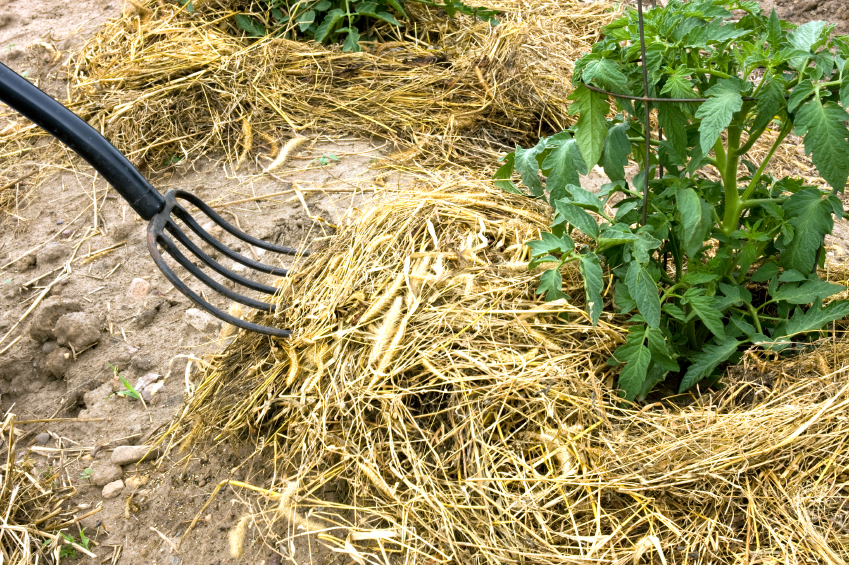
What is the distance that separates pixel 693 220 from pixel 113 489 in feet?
5.72

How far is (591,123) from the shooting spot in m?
1.68

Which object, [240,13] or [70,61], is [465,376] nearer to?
[240,13]

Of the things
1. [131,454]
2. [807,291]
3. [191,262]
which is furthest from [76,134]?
[807,291]

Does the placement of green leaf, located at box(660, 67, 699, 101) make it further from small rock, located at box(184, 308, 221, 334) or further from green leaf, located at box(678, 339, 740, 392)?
small rock, located at box(184, 308, 221, 334)

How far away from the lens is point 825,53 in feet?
4.96

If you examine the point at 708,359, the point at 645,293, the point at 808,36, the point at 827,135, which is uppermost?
the point at 808,36

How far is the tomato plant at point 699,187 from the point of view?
1514 millimetres

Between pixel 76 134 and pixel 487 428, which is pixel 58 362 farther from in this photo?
pixel 487 428

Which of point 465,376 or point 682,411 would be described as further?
point 465,376

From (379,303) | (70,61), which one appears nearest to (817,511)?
(379,303)

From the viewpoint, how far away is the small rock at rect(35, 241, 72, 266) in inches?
108

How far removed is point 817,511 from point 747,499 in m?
0.14

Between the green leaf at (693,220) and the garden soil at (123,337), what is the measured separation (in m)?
1.17

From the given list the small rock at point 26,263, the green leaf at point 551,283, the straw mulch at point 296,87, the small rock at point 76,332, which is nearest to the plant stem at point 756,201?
the green leaf at point 551,283
